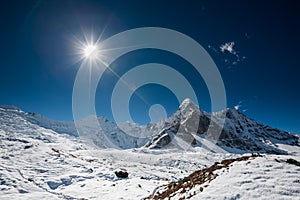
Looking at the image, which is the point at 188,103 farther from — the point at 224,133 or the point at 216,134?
the point at 224,133

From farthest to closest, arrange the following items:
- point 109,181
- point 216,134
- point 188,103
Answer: point 188,103, point 216,134, point 109,181

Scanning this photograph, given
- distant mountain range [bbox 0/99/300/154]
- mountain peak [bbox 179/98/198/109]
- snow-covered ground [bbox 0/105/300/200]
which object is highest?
mountain peak [bbox 179/98/198/109]

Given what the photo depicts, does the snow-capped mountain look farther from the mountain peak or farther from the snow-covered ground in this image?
the snow-covered ground

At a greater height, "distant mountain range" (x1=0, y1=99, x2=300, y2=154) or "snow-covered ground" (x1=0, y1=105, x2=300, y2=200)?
"distant mountain range" (x1=0, y1=99, x2=300, y2=154)

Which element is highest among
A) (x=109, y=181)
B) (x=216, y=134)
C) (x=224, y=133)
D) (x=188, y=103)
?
(x=188, y=103)

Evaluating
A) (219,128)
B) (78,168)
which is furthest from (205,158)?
(219,128)

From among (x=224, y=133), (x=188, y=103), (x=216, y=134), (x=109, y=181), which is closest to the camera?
(x=109, y=181)

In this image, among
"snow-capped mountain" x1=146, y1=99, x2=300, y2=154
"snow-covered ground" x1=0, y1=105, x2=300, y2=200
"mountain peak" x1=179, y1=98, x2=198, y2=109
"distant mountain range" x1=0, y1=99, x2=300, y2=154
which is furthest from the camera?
"mountain peak" x1=179, y1=98, x2=198, y2=109

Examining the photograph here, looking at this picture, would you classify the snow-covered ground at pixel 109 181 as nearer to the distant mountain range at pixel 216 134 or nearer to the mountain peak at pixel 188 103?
the distant mountain range at pixel 216 134

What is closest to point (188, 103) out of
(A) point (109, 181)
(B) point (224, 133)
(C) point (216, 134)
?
(C) point (216, 134)

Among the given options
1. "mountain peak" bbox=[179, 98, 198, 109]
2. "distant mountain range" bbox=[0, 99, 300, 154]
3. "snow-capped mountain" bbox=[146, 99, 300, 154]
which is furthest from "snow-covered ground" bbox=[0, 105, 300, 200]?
"mountain peak" bbox=[179, 98, 198, 109]

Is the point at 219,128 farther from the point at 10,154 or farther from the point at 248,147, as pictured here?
the point at 10,154

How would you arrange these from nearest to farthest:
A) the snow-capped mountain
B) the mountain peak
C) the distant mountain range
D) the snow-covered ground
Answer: the snow-covered ground → the distant mountain range → the snow-capped mountain → the mountain peak

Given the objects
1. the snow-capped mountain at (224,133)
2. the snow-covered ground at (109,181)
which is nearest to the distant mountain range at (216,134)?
the snow-capped mountain at (224,133)
